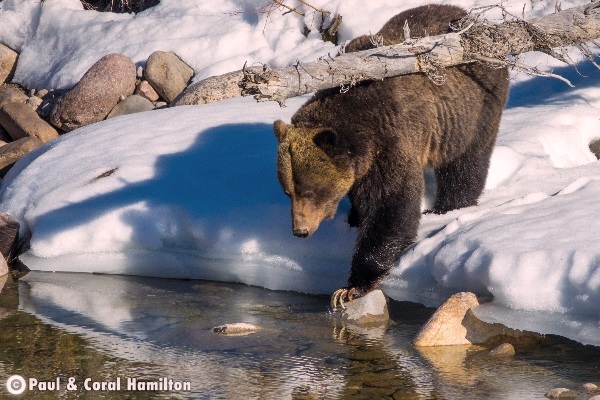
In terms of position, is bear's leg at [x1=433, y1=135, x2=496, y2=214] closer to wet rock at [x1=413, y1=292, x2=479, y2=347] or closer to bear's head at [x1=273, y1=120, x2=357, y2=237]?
bear's head at [x1=273, y1=120, x2=357, y2=237]

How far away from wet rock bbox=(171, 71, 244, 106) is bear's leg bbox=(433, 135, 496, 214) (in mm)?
4092

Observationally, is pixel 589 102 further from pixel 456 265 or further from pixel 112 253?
pixel 112 253

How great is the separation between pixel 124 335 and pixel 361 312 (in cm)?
152

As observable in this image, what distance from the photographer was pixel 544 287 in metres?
4.86

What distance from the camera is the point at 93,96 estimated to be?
37.0 feet

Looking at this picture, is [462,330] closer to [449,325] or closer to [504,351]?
[449,325]

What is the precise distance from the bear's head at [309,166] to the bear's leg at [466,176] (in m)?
1.28

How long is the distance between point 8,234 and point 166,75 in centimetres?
479

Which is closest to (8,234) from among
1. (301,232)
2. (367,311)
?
(301,232)

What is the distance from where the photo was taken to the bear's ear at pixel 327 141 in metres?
5.66

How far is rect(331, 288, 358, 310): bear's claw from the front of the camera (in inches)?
233

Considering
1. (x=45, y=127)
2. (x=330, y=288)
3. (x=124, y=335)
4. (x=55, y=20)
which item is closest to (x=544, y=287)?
(x=330, y=288)

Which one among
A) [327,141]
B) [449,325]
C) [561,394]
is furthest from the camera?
[327,141]
